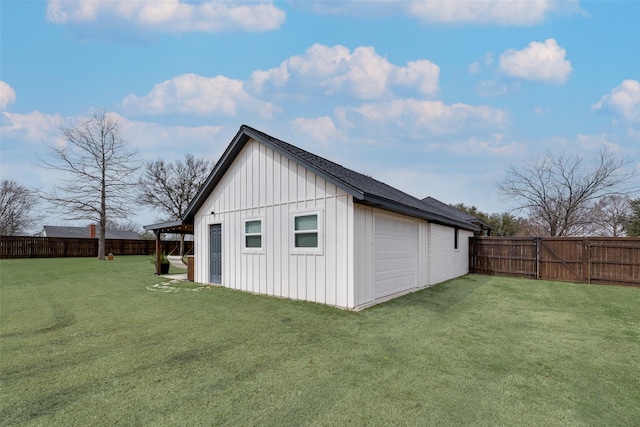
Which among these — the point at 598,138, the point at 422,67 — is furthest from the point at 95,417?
the point at 598,138

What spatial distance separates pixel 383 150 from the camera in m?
17.4

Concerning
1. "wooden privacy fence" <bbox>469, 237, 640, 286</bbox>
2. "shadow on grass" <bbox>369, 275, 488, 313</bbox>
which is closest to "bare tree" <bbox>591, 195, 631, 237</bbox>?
"wooden privacy fence" <bbox>469, 237, 640, 286</bbox>

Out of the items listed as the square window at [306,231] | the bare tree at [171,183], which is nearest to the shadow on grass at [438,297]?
the square window at [306,231]

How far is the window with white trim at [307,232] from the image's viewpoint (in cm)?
682

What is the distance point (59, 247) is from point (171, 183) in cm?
959

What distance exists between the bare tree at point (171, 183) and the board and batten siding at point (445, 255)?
78.0 ft

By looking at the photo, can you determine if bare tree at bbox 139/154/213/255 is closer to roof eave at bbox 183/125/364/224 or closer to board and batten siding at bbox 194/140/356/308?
roof eave at bbox 183/125/364/224

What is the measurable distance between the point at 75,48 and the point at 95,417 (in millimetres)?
13094

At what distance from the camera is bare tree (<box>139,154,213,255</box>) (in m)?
28.2

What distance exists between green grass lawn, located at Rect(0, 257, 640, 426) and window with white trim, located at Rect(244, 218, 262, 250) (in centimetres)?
189

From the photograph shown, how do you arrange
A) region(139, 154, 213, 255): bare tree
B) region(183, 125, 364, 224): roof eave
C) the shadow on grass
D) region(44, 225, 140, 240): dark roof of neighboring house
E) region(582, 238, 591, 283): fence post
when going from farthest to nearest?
region(44, 225, 140, 240): dark roof of neighboring house, region(139, 154, 213, 255): bare tree, region(582, 238, 591, 283): fence post, the shadow on grass, region(183, 125, 364, 224): roof eave

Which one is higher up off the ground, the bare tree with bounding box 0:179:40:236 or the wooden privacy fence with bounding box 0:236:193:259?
the bare tree with bounding box 0:179:40:236

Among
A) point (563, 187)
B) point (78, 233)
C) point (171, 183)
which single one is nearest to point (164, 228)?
point (171, 183)

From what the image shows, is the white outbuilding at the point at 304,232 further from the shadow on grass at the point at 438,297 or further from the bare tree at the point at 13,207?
the bare tree at the point at 13,207
